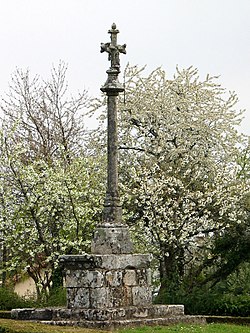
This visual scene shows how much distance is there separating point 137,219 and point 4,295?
175 inches

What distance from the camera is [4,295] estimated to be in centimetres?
1814

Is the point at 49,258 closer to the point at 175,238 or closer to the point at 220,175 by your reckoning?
the point at 175,238

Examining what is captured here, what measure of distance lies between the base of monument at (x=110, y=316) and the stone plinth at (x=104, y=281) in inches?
9.3

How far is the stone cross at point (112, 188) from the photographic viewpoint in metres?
12.4

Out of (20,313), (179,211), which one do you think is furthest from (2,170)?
(20,313)

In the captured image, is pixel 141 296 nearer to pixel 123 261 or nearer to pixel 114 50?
pixel 123 261

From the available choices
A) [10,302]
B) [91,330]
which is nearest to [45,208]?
[10,302]

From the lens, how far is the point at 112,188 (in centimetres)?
1288

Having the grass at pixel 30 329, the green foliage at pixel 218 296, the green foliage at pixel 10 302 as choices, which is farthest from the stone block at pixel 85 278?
the green foliage at pixel 10 302

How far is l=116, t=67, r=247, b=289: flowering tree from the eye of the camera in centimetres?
1955

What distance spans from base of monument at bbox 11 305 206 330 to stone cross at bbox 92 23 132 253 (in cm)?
109

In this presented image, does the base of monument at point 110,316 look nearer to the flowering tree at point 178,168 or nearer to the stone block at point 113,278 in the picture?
the stone block at point 113,278

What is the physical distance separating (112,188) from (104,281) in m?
1.71

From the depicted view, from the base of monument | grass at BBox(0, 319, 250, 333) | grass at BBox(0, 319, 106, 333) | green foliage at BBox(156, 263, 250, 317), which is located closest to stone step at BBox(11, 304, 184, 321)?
the base of monument
